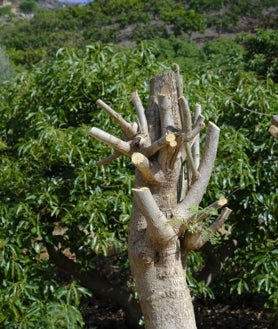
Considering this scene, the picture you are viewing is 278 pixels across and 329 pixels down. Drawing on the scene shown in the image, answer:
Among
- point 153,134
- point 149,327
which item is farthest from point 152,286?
point 153,134

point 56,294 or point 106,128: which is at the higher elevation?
point 106,128

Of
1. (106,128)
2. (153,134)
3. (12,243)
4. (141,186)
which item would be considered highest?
(153,134)

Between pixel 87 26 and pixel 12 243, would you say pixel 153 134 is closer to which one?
pixel 12 243

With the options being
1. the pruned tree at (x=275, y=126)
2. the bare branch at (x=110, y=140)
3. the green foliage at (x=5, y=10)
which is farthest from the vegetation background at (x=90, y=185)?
the green foliage at (x=5, y=10)

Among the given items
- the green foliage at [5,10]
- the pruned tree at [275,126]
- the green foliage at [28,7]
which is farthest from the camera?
the green foliage at [28,7]

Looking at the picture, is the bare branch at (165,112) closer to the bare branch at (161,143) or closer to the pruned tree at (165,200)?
the pruned tree at (165,200)

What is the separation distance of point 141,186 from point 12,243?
178 centimetres

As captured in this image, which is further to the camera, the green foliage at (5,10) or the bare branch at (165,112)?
the green foliage at (5,10)

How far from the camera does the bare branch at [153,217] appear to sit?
294 centimetres

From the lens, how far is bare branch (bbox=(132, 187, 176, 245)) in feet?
9.65

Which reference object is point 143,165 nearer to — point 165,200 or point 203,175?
point 165,200

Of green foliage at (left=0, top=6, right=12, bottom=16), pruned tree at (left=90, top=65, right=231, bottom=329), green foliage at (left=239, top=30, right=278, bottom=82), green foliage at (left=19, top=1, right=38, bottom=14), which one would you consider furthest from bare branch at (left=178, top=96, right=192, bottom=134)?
green foliage at (left=19, top=1, right=38, bottom=14)

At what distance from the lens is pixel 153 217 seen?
2.97 m

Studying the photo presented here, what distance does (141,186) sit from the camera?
10.6 ft
